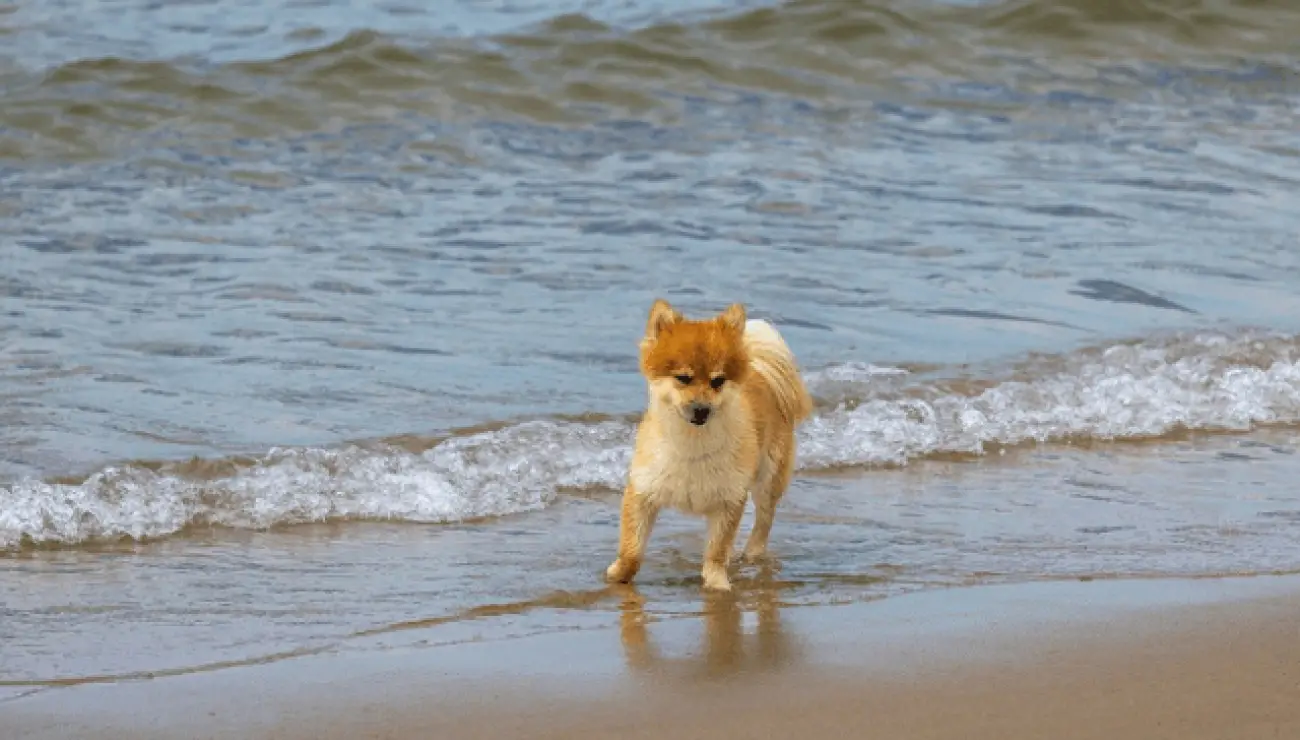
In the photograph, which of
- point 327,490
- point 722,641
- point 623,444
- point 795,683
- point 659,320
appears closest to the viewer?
point 795,683

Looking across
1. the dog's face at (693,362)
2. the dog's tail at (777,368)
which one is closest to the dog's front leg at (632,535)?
Answer: the dog's face at (693,362)

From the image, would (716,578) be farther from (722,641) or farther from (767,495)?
(722,641)

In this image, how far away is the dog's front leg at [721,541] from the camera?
253 inches

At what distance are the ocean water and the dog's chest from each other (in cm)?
32

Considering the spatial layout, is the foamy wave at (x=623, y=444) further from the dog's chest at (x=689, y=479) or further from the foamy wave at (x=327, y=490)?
the dog's chest at (x=689, y=479)

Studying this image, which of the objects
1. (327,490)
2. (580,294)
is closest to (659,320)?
(327,490)

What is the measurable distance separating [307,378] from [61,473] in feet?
5.81

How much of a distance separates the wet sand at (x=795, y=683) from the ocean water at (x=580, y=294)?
0.31m

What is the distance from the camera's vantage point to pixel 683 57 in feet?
57.0

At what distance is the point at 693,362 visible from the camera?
6066 mm

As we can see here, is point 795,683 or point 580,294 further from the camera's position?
point 580,294

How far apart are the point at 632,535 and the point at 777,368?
0.99 meters

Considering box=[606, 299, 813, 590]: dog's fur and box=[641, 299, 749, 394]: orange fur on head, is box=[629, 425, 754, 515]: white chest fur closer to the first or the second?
box=[606, 299, 813, 590]: dog's fur

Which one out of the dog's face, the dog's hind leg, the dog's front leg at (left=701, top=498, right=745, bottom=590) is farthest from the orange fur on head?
the dog's hind leg
